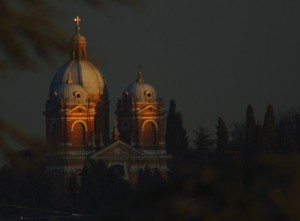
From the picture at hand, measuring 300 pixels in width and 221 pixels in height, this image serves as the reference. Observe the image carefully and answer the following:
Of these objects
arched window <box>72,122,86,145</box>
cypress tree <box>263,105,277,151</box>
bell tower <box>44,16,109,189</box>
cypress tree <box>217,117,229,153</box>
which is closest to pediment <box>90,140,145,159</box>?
bell tower <box>44,16,109,189</box>

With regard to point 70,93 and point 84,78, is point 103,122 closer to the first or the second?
point 84,78

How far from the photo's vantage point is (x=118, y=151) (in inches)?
2571

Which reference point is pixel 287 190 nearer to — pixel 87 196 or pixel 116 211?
pixel 116 211

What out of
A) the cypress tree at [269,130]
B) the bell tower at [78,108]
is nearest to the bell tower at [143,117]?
the bell tower at [78,108]

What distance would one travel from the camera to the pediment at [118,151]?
64.6 meters

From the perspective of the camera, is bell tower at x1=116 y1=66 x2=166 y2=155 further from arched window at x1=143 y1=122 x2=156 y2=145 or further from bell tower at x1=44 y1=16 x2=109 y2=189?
bell tower at x1=44 y1=16 x2=109 y2=189

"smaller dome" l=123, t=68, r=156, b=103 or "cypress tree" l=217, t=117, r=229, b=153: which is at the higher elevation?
"smaller dome" l=123, t=68, r=156, b=103

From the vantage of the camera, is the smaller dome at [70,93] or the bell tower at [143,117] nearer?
the smaller dome at [70,93]

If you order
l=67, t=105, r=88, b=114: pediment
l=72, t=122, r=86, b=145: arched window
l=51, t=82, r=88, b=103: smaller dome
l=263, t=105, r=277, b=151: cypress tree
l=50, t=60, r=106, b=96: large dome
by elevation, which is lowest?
l=263, t=105, r=277, b=151: cypress tree

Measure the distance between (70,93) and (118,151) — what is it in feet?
12.9

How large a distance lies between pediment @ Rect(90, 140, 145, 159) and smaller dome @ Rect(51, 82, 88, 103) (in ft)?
8.32

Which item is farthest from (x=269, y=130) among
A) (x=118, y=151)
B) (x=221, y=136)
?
(x=118, y=151)

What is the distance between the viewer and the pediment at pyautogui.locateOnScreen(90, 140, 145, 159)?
212 feet

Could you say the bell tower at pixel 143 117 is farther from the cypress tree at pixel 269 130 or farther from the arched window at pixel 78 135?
the cypress tree at pixel 269 130
